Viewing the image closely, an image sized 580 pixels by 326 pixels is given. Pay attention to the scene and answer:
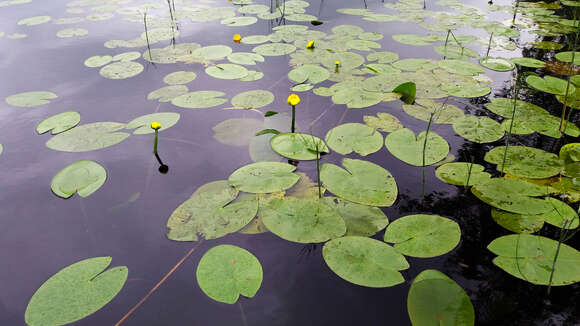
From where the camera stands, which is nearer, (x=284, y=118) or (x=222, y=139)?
(x=222, y=139)

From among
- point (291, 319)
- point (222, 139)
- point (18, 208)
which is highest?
point (222, 139)

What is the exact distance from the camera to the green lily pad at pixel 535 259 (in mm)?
1208

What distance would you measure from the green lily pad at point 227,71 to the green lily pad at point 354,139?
39.9 inches

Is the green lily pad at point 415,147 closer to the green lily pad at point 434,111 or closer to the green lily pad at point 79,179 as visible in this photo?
the green lily pad at point 434,111

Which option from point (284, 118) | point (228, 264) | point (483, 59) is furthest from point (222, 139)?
point (483, 59)

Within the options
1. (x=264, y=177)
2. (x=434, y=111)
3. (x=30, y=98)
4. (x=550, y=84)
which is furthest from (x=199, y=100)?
(x=550, y=84)

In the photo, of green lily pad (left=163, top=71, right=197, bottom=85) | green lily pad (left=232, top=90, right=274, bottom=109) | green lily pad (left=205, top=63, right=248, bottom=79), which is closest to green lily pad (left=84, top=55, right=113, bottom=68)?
green lily pad (left=163, top=71, right=197, bottom=85)

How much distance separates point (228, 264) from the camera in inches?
51.3

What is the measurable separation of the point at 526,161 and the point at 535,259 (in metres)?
0.67

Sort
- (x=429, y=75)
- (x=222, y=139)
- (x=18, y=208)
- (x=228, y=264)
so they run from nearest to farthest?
(x=228, y=264) → (x=18, y=208) → (x=222, y=139) → (x=429, y=75)

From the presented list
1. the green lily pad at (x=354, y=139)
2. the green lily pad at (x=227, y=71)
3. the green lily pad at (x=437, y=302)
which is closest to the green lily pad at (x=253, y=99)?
the green lily pad at (x=227, y=71)

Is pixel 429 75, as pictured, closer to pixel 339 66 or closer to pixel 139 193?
pixel 339 66

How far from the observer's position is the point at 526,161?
1747 millimetres

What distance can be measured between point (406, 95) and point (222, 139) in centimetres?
128
